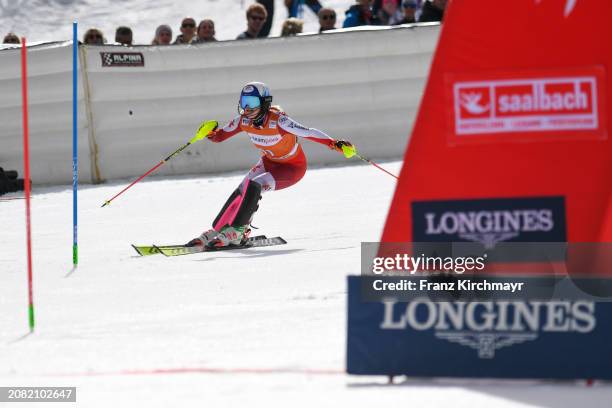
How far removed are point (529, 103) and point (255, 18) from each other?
9.04m

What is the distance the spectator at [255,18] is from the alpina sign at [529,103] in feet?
29.3

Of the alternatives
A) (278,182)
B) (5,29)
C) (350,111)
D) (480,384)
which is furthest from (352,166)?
(480,384)

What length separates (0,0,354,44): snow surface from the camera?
17.8 m

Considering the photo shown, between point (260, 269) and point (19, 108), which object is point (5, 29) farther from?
point (260, 269)

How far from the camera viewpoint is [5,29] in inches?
707

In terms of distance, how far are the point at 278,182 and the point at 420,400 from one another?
532 cm

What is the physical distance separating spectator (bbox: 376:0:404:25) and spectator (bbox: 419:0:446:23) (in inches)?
13.0

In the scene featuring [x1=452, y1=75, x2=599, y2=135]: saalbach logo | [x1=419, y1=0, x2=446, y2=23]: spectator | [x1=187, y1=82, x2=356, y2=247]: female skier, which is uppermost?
[x1=419, y1=0, x2=446, y2=23]: spectator

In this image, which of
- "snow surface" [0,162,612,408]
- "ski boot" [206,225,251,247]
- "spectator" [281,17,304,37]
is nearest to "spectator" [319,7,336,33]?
"spectator" [281,17,304,37]

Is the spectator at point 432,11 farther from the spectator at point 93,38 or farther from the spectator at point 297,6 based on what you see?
the spectator at point 93,38

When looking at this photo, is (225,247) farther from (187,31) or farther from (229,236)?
(187,31)

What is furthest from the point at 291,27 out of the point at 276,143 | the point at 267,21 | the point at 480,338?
the point at 480,338

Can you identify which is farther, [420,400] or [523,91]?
[523,91]

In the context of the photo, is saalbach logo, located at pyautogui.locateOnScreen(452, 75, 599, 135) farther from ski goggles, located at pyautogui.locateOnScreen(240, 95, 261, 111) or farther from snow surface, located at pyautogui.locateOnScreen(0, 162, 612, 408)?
ski goggles, located at pyautogui.locateOnScreen(240, 95, 261, 111)
